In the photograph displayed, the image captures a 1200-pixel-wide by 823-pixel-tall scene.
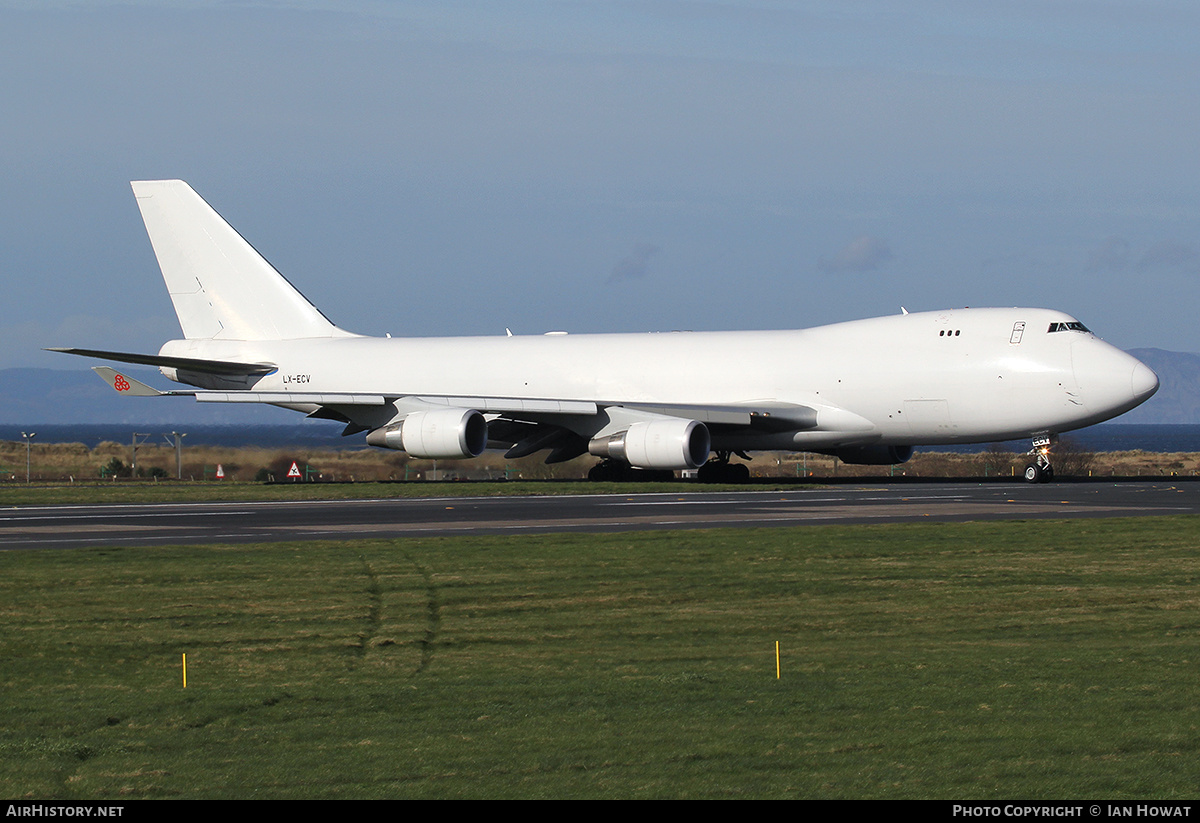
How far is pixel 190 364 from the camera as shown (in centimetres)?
4547

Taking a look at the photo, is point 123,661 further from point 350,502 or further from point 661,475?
point 661,475

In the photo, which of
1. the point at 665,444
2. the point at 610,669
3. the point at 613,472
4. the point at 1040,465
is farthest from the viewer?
the point at 613,472

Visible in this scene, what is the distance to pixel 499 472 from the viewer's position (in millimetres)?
56156

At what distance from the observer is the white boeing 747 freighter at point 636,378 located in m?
38.2

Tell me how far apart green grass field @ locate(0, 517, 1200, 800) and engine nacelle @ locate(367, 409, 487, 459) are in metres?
17.1

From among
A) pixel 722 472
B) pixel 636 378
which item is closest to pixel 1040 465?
pixel 722 472

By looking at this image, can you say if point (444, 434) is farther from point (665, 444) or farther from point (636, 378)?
point (636, 378)

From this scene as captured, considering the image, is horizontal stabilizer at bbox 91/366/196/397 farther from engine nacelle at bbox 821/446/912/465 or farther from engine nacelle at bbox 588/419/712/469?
engine nacelle at bbox 821/446/912/465

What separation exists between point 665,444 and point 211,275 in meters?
20.7

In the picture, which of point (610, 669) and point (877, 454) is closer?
point (610, 669)

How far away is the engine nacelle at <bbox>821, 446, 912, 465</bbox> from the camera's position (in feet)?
142

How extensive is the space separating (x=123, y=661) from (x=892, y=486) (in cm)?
2877

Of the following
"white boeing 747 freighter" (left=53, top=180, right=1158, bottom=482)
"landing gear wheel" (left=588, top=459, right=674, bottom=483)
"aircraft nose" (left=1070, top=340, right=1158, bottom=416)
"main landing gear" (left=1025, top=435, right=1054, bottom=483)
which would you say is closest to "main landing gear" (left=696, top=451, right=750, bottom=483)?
"white boeing 747 freighter" (left=53, top=180, right=1158, bottom=482)

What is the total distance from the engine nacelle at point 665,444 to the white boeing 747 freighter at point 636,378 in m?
0.05
